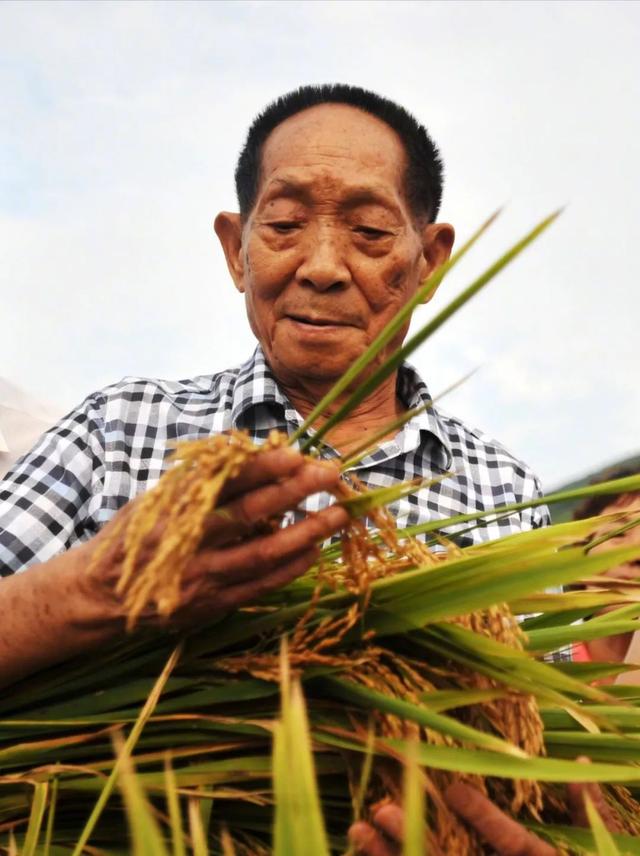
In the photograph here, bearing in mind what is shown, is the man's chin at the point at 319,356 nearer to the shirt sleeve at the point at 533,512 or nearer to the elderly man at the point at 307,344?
the elderly man at the point at 307,344

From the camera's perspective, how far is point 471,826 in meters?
0.90

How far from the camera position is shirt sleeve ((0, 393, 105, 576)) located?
1662 millimetres

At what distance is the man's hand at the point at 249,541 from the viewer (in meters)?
0.80

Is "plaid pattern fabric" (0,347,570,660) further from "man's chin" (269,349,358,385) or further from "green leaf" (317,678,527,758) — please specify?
"green leaf" (317,678,527,758)

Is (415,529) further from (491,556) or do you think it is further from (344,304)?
(344,304)

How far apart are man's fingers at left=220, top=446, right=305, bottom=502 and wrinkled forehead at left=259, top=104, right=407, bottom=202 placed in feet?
4.02

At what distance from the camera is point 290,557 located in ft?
2.78

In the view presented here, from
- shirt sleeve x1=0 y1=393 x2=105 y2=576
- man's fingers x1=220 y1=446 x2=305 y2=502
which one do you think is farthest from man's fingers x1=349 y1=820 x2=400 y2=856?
shirt sleeve x1=0 y1=393 x2=105 y2=576

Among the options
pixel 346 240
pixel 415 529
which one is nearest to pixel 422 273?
Result: pixel 346 240

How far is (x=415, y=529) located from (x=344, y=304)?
908 mm

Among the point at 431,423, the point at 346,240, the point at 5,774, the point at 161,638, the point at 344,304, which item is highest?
the point at 346,240

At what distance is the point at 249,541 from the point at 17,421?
2.72 m

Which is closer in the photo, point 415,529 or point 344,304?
point 415,529

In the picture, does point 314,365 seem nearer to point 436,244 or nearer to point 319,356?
point 319,356
